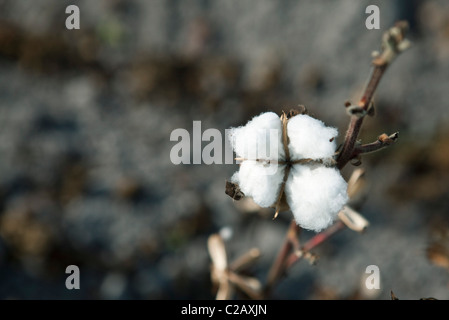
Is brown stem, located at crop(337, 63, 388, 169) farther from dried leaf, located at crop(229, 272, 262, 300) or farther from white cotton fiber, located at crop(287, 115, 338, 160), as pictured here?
dried leaf, located at crop(229, 272, 262, 300)

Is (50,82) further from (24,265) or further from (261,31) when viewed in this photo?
(261,31)

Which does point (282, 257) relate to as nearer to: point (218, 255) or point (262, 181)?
point (218, 255)

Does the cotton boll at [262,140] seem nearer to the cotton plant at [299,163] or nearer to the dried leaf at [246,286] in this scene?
the cotton plant at [299,163]

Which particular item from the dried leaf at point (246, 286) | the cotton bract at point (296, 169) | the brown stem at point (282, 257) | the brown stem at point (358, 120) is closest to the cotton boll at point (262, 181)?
the cotton bract at point (296, 169)

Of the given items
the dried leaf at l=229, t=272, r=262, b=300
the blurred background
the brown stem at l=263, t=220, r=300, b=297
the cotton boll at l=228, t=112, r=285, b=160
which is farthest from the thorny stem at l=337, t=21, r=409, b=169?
the blurred background

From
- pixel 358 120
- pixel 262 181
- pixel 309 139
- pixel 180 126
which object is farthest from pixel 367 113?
pixel 180 126
